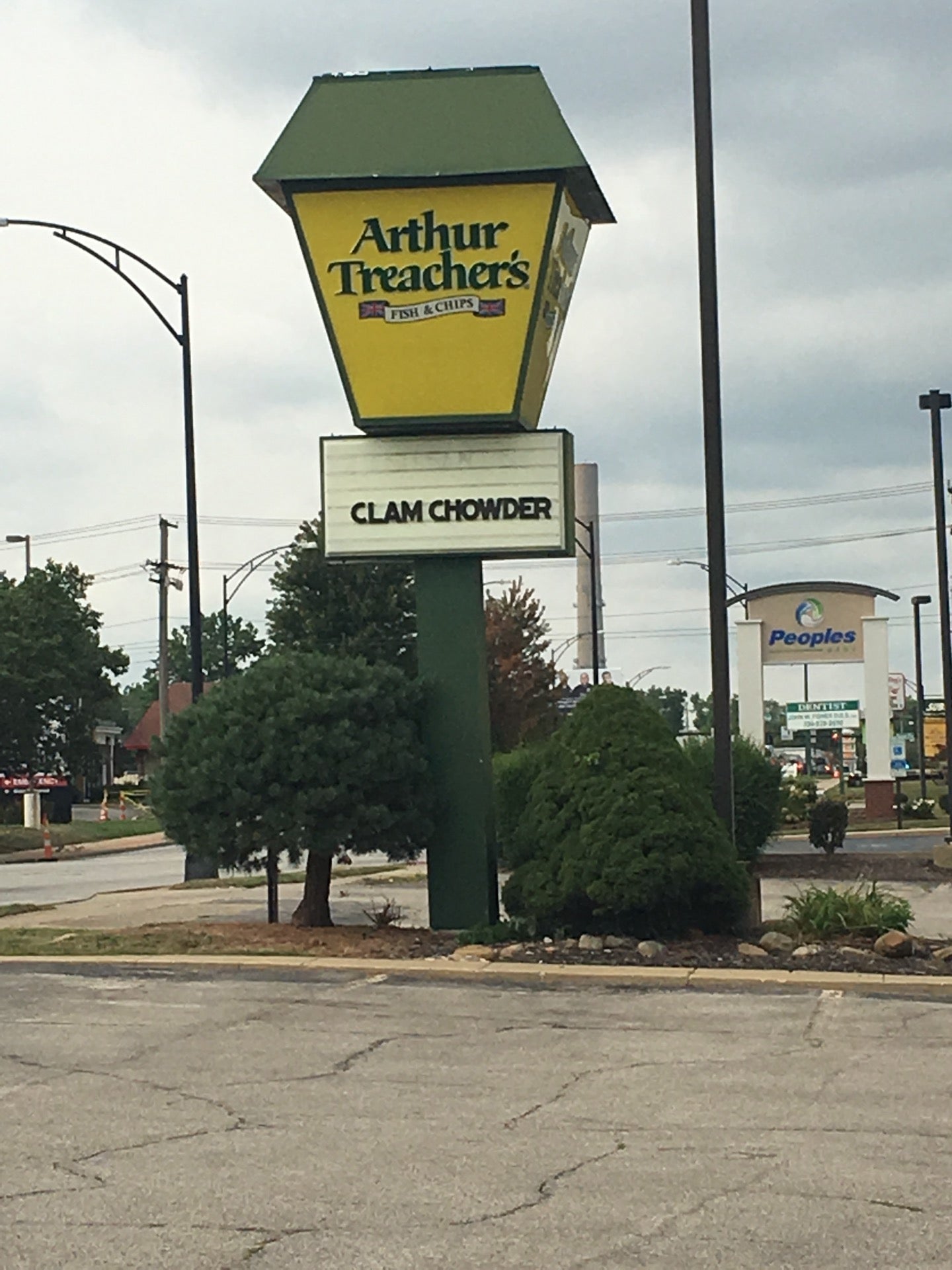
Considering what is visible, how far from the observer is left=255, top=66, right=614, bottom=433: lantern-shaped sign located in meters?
15.7

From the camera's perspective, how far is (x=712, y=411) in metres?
15.6

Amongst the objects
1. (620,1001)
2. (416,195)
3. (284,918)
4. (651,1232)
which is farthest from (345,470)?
(651,1232)

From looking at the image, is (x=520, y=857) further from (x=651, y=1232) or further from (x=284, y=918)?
(x=651, y=1232)

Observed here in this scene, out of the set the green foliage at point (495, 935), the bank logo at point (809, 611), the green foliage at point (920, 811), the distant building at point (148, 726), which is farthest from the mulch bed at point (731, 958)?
the distant building at point (148, 726)

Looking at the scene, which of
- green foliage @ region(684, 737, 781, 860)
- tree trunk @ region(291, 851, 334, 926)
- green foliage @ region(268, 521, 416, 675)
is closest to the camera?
tree trunk @ region(291, 851, 334, 926)

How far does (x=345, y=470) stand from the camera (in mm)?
16234

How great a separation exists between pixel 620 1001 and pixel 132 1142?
15.5 feet

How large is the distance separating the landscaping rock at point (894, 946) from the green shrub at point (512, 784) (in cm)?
434

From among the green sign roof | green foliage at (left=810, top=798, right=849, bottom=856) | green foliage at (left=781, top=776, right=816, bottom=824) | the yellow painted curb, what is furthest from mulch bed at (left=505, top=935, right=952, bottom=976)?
green foliage at (left=781, top=776, right=816, bottom=824)

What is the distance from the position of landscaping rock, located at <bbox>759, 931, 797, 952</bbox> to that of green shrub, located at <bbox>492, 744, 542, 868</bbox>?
3.46 meters

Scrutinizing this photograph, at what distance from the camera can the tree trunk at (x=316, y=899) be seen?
15.9m

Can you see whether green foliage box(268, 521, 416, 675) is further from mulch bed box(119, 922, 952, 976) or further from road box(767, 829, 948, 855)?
mulch bed box(119, 922, 952, 976)

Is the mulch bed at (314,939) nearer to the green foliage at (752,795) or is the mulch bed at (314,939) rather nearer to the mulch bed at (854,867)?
the green foliage at (752,795)

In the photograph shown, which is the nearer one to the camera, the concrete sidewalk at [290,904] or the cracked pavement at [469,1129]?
the cracked pavement at [469,1129]
